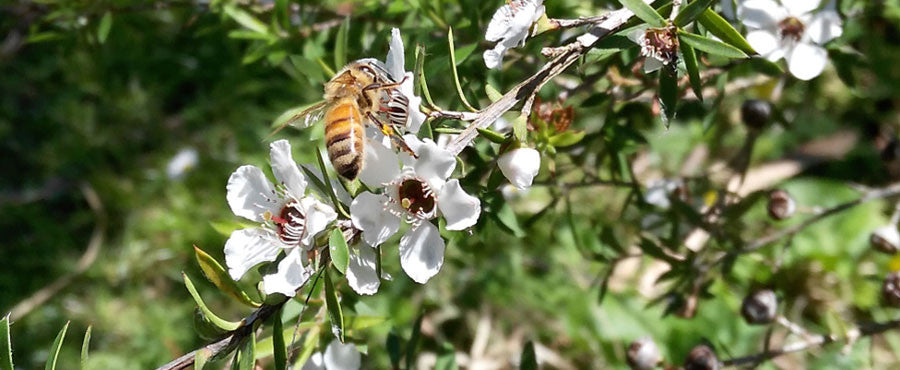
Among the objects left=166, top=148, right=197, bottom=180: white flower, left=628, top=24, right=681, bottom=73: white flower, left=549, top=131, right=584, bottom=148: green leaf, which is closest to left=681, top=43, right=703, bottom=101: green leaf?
left=628, top=24, right=681, bottom=73: white flower

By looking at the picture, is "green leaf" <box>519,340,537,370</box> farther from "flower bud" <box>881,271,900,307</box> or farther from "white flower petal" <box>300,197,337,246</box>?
"flower bud" <box>881,271,900,307</box>

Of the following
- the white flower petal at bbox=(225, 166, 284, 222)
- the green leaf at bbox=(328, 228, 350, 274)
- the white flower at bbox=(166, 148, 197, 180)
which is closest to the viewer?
the green leaf at bbox=(328, 228, 350, 274)

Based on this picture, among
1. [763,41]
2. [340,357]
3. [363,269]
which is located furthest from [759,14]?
[340,357]

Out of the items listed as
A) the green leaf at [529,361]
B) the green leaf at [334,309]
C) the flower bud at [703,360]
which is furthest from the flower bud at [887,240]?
the green leaf at [334,309]

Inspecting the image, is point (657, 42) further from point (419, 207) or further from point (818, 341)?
point (818, 341)

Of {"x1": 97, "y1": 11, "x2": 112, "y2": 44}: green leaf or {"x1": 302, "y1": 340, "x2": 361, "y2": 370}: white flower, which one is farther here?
{"x1": 97, "y1": 11, "x2": 112, "y2": 44}: green leaf

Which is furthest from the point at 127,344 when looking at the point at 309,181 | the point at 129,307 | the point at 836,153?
the point at 836,153
